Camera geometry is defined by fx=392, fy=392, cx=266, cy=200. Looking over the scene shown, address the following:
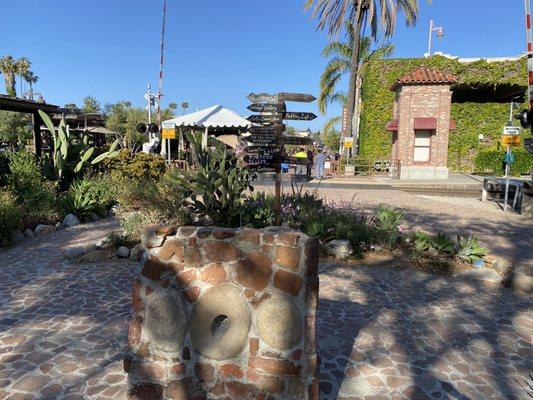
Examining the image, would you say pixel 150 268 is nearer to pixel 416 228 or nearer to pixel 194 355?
pixel 194 355

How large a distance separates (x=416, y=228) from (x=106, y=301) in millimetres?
6518

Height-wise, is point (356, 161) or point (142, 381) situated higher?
point (356, 161)

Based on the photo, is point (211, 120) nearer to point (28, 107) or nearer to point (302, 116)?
point (28, 107)

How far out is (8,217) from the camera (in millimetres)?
7023

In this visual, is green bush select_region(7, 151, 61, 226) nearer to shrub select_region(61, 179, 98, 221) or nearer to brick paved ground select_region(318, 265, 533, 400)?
shrub select_region(61, 179, 98, 221)

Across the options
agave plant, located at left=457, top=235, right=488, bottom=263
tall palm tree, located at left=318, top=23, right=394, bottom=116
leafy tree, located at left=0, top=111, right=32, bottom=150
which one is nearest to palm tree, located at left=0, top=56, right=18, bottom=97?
leafy tree, located at left=0, top=111, right=32, bottom=150

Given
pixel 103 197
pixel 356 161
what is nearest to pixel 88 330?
pixel 103 197

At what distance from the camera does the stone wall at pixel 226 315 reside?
8.16 feet

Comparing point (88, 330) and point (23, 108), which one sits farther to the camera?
point (23, 108)

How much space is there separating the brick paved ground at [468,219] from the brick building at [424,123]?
20.0 feet

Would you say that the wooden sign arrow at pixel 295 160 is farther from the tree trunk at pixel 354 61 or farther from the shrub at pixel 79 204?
the tree trunk at pixel 354 61

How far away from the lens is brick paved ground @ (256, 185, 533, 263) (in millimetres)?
7504

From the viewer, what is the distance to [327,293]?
5.02m

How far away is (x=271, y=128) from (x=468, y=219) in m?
7.45
